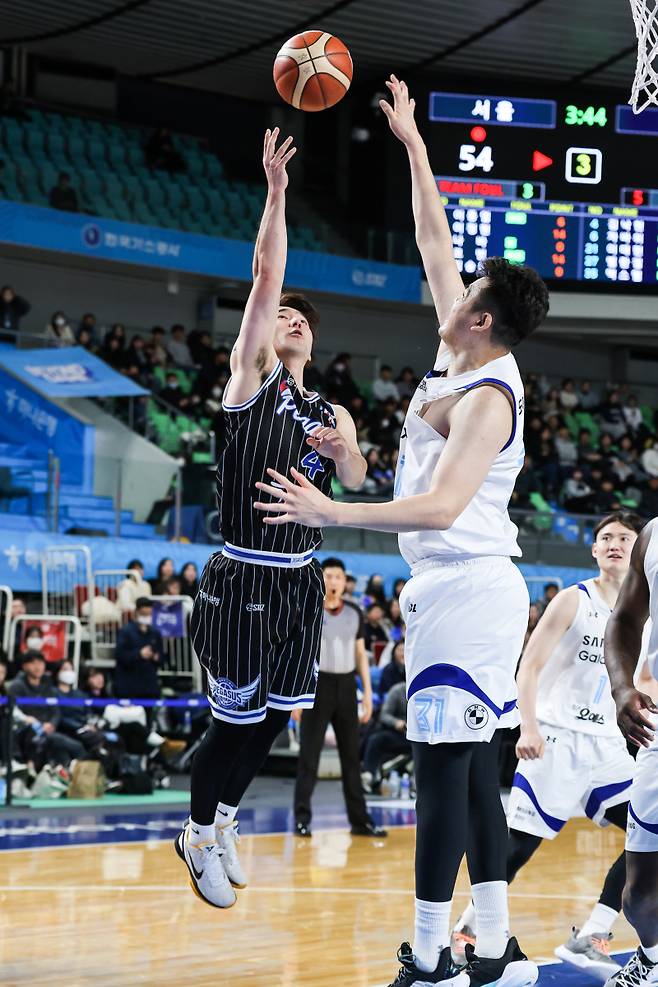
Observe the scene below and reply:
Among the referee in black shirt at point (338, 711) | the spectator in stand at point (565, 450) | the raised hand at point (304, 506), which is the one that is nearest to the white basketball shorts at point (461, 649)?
the raised hand at point (304, 506)

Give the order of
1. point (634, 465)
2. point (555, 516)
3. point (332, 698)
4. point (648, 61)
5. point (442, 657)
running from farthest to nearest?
point (634, 465), point (555, 516), point (332, 698), point (648, 61), point (442, 657)

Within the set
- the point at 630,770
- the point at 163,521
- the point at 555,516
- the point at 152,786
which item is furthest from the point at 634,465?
the point at 630,770

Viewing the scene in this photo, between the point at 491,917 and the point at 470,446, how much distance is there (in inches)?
63.6

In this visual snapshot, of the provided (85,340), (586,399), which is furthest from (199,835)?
(586,399)

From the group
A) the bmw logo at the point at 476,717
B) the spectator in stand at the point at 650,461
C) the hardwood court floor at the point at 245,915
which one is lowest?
the hardwood court floor at the point at 245,915

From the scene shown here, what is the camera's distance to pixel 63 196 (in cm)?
2181

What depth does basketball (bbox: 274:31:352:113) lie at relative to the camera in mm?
5742

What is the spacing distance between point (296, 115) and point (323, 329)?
15.7 feet

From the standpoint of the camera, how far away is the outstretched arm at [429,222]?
4973 millimetres

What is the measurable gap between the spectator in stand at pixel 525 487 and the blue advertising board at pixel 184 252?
14.4ft

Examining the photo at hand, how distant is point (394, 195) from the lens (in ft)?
75.4

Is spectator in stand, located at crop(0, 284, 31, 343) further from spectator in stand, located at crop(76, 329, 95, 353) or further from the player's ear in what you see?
the player's ear

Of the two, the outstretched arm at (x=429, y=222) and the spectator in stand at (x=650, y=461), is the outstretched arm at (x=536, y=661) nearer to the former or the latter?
the outstretched arm at (x=429, y=222)

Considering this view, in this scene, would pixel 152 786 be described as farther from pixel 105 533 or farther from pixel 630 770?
pixel 630 770
